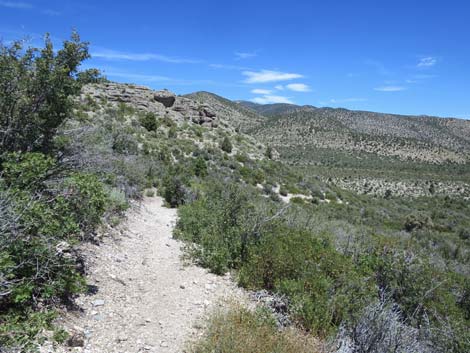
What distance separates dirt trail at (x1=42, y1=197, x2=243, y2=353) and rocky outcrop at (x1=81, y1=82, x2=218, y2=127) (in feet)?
76.7

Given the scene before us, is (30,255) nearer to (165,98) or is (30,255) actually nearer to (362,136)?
(165,98)

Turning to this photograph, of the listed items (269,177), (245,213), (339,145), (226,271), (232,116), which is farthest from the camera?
(232,116)

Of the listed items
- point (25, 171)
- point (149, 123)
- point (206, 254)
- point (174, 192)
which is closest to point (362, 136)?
point (149, 123)

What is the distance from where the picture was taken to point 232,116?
7650cm

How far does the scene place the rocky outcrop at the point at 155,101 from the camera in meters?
29.3

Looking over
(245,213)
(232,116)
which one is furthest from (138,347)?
(232,116)

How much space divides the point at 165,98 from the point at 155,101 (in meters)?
1.41

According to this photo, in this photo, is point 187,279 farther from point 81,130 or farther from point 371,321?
point 81,130

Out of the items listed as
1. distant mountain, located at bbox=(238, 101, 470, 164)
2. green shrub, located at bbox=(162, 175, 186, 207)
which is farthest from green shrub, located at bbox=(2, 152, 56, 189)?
distant mountain, located at bbox=(238, 101, 470, 164)

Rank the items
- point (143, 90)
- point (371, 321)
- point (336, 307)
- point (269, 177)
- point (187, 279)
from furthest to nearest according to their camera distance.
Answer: point (143, 90), point (269, 177), point (187, 279), point (336, 307), point (371, 321)

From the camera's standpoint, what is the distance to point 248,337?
3.86 m

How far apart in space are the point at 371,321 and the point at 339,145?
206 feet

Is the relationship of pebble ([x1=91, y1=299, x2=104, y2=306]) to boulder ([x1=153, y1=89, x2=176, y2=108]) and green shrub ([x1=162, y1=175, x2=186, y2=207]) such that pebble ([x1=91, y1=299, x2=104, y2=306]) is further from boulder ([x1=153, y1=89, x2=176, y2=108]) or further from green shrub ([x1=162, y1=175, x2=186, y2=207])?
boulder ([x1=153, y1=89, x2=176, y2=108])

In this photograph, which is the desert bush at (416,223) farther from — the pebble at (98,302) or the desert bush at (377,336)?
the pebble at (98,302)
